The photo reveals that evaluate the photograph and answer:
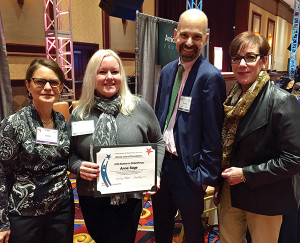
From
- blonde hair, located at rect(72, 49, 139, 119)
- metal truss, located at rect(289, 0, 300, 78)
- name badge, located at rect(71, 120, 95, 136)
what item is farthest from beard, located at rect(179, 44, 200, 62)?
metal truss, located at rect(289, 0, 300, 78)

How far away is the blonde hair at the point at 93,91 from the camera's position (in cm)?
142

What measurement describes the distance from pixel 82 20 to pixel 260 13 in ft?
31.9

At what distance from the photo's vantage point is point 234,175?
141cm

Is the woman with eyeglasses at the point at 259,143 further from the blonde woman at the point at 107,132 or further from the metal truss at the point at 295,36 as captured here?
the metal truss at the point at 295,36

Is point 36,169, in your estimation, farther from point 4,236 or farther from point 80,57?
point 80,57

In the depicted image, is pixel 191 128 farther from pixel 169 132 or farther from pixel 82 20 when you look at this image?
pixel 82 20

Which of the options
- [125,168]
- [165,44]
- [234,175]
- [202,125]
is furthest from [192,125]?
[165,44]

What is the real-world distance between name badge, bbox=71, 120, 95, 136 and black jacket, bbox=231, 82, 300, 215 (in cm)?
79

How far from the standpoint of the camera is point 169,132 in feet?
5.44

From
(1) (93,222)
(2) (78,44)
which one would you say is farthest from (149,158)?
(2) (78,44)

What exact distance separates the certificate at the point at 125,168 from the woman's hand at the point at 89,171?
0.02 meters

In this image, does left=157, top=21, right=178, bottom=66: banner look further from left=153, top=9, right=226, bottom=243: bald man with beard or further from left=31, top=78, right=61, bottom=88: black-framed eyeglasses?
left=31, top=78, right=61, bottom=88: black-framed eyeglasses

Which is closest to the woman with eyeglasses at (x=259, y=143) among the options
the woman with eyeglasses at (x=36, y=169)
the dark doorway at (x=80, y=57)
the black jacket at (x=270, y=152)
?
the black jacket at (x=270, y=152)

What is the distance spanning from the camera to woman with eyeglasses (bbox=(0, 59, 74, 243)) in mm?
1259
